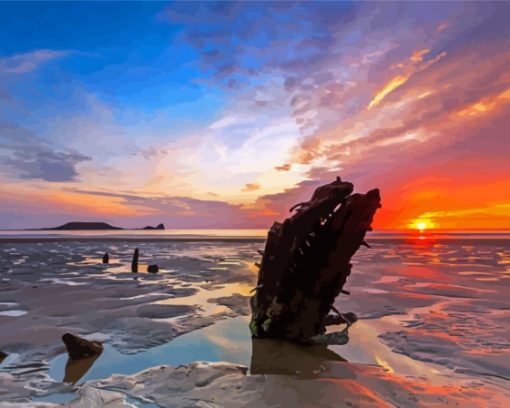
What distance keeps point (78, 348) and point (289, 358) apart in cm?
449

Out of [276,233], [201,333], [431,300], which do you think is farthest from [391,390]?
[431,300]

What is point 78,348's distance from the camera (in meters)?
7.89

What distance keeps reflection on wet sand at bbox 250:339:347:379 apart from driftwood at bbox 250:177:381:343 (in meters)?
0.25

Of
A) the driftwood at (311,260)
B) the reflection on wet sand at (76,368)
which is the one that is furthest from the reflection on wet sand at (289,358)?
the reflection on wet sand at (76,368)

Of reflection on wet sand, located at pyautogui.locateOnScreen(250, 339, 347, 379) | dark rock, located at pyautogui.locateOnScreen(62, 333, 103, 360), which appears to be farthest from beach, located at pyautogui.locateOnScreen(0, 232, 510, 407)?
dark rock, located at pyautogui.locateOnScreen(62, 333, 103, 360)

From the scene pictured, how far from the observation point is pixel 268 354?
8.13 metres

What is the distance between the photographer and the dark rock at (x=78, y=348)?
310 inches

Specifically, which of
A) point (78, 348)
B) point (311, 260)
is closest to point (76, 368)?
point (78, 348)

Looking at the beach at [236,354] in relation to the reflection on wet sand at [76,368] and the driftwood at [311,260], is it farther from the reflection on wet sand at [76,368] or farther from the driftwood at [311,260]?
the driftwood at [311,260]

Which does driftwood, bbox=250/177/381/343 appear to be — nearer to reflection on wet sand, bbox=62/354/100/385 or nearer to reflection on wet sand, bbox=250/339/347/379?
reflection on wet sand, bbox=250/339/347/379

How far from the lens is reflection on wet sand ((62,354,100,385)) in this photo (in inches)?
A: 266

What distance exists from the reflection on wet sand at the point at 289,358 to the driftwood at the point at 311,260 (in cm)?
25

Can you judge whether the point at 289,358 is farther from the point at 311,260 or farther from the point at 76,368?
the point at 76,368

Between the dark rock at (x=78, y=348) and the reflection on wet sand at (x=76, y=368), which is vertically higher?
the dark rock at (x=78, y=348)
